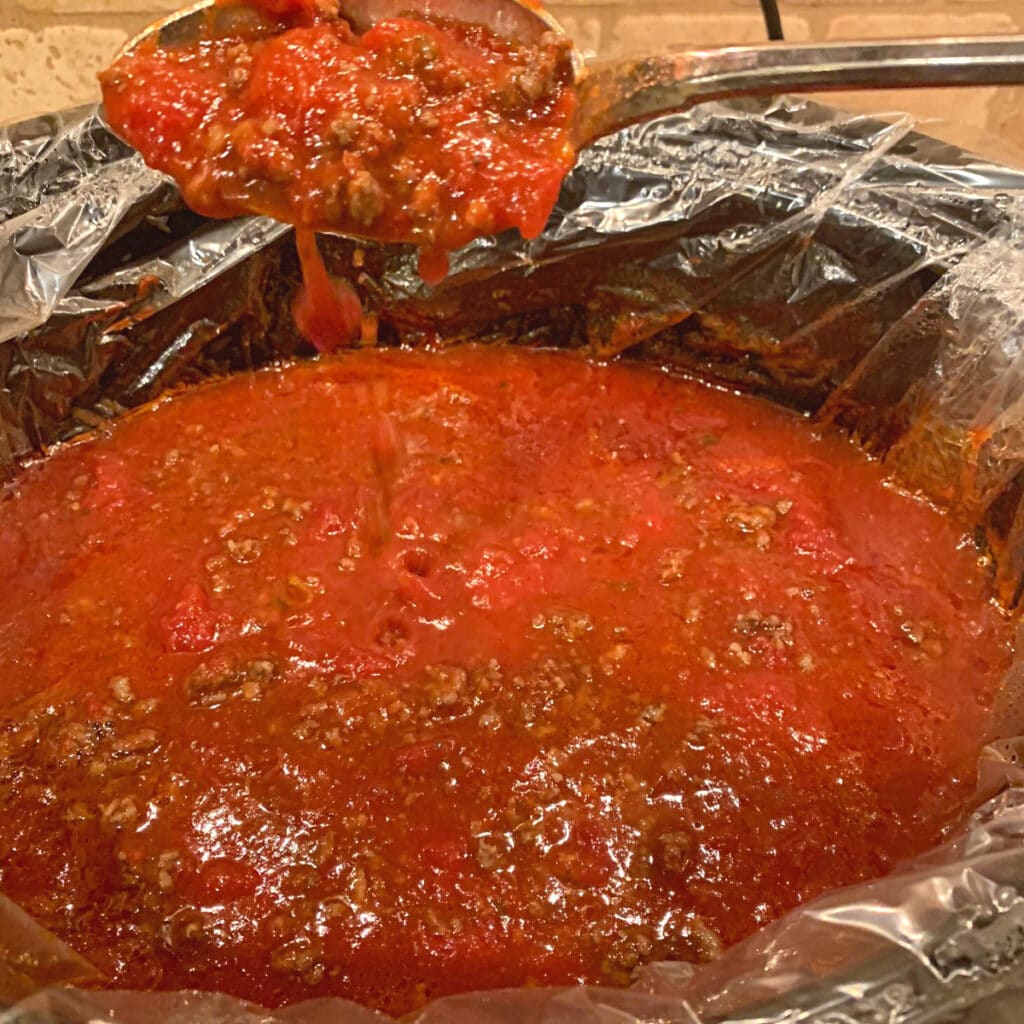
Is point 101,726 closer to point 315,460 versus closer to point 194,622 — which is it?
point 194,622

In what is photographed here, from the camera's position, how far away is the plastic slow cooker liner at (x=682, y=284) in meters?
1.26

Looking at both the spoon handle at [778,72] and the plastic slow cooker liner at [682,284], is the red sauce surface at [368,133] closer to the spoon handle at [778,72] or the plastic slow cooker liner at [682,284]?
the spoon handle at [778,72]

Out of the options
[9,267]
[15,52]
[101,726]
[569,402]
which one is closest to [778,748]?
[569,402]

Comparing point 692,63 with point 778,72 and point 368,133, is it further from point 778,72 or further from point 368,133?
point 368,133

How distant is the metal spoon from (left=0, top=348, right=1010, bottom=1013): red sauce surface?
54 cm

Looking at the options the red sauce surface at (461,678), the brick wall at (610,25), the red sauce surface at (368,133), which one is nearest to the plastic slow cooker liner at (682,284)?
the red sauce surface at (461,678)

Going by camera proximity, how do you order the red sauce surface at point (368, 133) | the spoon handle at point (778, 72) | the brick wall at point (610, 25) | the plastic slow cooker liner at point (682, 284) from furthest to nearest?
the brick wall at point (610, 25)
the plastic slow cooker liner at point (682, 284)
the red sauce surface at point (368, 133)
the spoon handle at point (778, 72)

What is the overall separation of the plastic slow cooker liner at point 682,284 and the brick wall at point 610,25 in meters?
0.62

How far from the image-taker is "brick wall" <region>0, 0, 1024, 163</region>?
1862mm

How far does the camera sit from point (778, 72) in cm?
85

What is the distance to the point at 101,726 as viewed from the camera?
1.07 m

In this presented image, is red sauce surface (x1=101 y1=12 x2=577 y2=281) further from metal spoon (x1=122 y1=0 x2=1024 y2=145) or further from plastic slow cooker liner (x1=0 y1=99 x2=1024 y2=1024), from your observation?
plastic slow cooker liner (x1=0 y1=99 x2=1024 y2=1024)

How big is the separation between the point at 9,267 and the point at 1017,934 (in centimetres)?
126

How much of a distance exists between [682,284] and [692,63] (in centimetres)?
56
